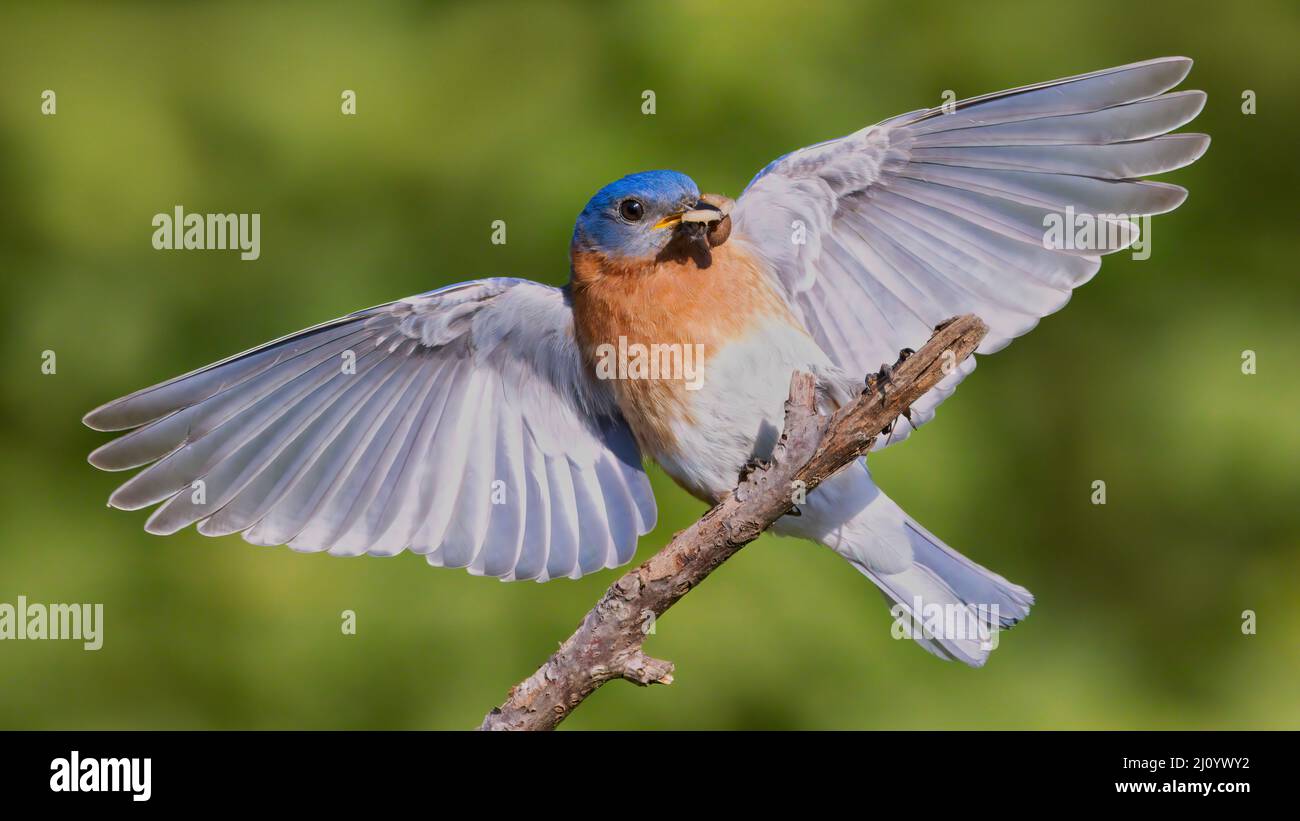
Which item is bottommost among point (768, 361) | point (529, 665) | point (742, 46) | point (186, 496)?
point (529, 665)

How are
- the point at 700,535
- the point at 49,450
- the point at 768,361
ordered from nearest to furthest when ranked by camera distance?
1. the point at 700,535
2. the point at 768,361
3. the point at 49,450

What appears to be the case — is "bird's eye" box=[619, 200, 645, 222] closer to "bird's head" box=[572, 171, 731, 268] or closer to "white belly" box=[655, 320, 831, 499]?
"bird's head" box=[572, 171, 731, 268]

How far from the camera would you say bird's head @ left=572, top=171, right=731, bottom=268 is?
3.57 meters

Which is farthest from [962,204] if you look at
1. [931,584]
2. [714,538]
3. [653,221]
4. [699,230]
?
[714,538]

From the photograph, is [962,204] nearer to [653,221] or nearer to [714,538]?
[653,221]

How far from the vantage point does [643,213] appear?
11.8 feet

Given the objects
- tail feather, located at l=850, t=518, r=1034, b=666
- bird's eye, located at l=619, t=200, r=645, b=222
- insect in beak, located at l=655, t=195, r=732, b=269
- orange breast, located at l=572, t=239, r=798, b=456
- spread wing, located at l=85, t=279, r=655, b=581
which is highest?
bird's eye, located at l=619, t=200, r=645, b=222

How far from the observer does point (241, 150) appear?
5.62 meters

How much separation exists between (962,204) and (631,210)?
A: 35.6 inches

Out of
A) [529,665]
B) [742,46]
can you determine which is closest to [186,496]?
[529,665]

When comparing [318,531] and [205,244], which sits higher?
[205,244]

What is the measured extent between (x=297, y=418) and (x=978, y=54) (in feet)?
11.2

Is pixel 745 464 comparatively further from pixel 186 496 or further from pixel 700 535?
pixel 186 496

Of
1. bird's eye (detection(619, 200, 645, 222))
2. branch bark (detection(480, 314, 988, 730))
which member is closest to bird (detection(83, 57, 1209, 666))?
bird's eye (detection(619, 200, 645, 222))
